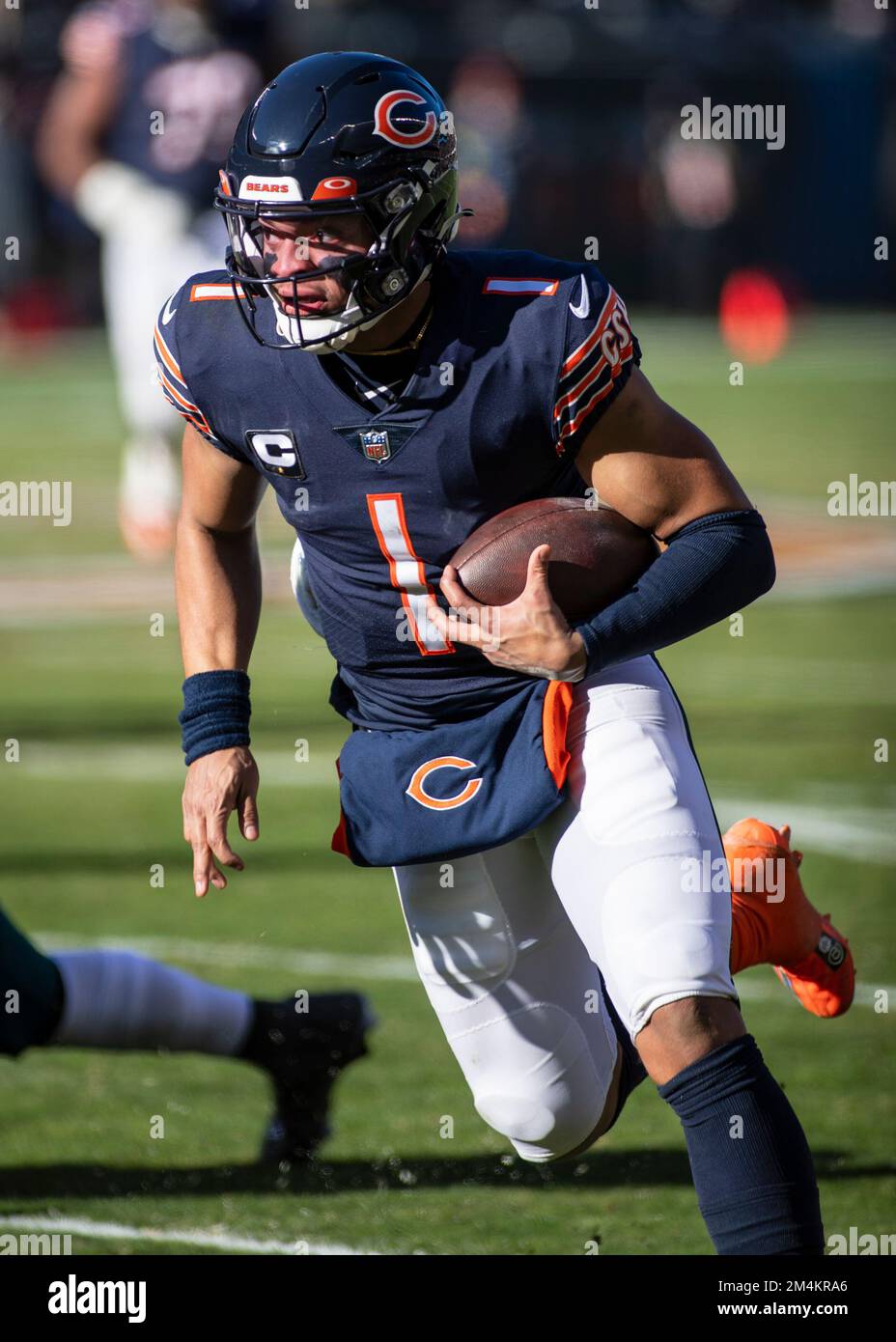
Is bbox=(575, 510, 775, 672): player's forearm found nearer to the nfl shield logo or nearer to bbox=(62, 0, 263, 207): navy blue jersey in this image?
the nfl shield logo

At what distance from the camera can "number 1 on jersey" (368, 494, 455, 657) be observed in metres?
3.27

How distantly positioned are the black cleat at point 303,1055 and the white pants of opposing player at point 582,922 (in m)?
0.62

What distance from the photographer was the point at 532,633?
10.1ft

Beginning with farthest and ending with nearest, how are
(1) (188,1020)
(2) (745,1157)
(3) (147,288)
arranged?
(3) (147,288) → (1) (188,1020) → (2) (745,1157)

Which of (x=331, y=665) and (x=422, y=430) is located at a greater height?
(x=422, y=430)

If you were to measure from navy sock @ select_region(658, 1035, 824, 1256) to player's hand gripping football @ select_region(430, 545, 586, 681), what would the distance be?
65 centimetres

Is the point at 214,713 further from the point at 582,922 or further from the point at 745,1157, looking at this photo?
the point at 745,1157

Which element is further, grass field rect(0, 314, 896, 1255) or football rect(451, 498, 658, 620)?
grass field rect(0, 314, 896, 1255)

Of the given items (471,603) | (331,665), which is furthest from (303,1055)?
(331,665)

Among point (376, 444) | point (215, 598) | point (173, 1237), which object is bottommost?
point (173, 1237)

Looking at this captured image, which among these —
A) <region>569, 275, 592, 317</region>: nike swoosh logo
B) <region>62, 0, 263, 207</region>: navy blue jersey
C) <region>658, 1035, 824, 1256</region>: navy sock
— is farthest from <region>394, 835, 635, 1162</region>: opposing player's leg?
<region>62, 0, 263, 207</region>: navy blue jersey

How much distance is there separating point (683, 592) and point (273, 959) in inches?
98.3

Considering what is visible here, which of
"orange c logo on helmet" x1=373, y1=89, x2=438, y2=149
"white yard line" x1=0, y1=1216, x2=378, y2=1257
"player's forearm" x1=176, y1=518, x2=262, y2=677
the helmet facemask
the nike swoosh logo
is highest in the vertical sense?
"orange c logo on helmet" x1=373, y1=89, x2=438, y2=149

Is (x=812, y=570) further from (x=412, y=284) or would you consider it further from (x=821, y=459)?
(x=412, y=284)
